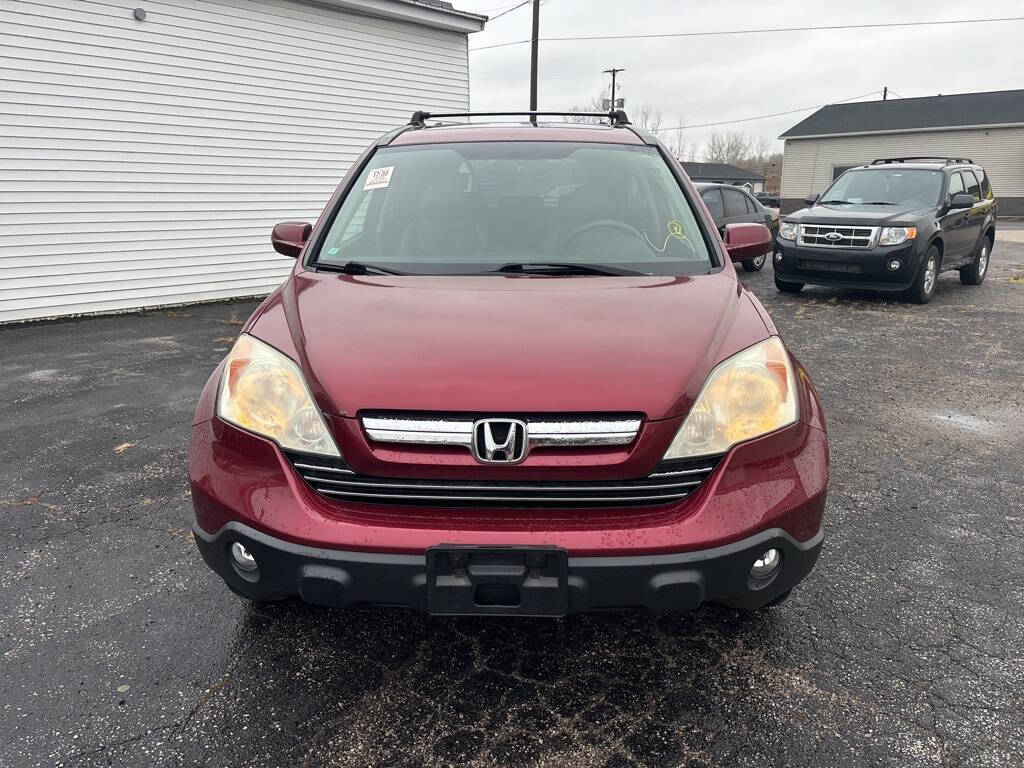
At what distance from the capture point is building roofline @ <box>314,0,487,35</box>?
1048 cm

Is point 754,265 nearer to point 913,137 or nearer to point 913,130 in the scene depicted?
point 913,130

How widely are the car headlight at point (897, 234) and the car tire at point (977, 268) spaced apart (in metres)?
2.67

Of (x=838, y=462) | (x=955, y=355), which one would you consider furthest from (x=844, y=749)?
(x=955, y=355)

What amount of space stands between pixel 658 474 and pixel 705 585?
30cm

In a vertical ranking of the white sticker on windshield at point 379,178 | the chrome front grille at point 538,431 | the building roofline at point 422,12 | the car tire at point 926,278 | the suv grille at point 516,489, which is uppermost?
the building roofline at point 422,12

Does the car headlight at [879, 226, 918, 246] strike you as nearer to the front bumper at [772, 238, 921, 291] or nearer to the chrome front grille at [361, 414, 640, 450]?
the front bumper at [772, 238, 921, 291]

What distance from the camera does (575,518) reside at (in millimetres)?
1802

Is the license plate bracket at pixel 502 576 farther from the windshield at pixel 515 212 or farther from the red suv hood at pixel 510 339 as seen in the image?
the windshield at pixel 515 212

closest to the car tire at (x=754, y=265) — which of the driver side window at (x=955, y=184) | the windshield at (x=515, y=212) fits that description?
the driver side window at (x=955, y=184)

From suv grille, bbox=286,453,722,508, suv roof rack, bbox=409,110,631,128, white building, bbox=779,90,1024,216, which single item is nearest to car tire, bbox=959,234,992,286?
suv roof rack, bbox=409,110,631,128

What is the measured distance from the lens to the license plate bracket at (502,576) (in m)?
1.72

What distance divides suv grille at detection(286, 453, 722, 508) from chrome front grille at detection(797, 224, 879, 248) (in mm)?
8194

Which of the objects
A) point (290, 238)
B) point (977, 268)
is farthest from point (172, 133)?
point (977, 268)

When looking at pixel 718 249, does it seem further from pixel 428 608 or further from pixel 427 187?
pixel 428 608
